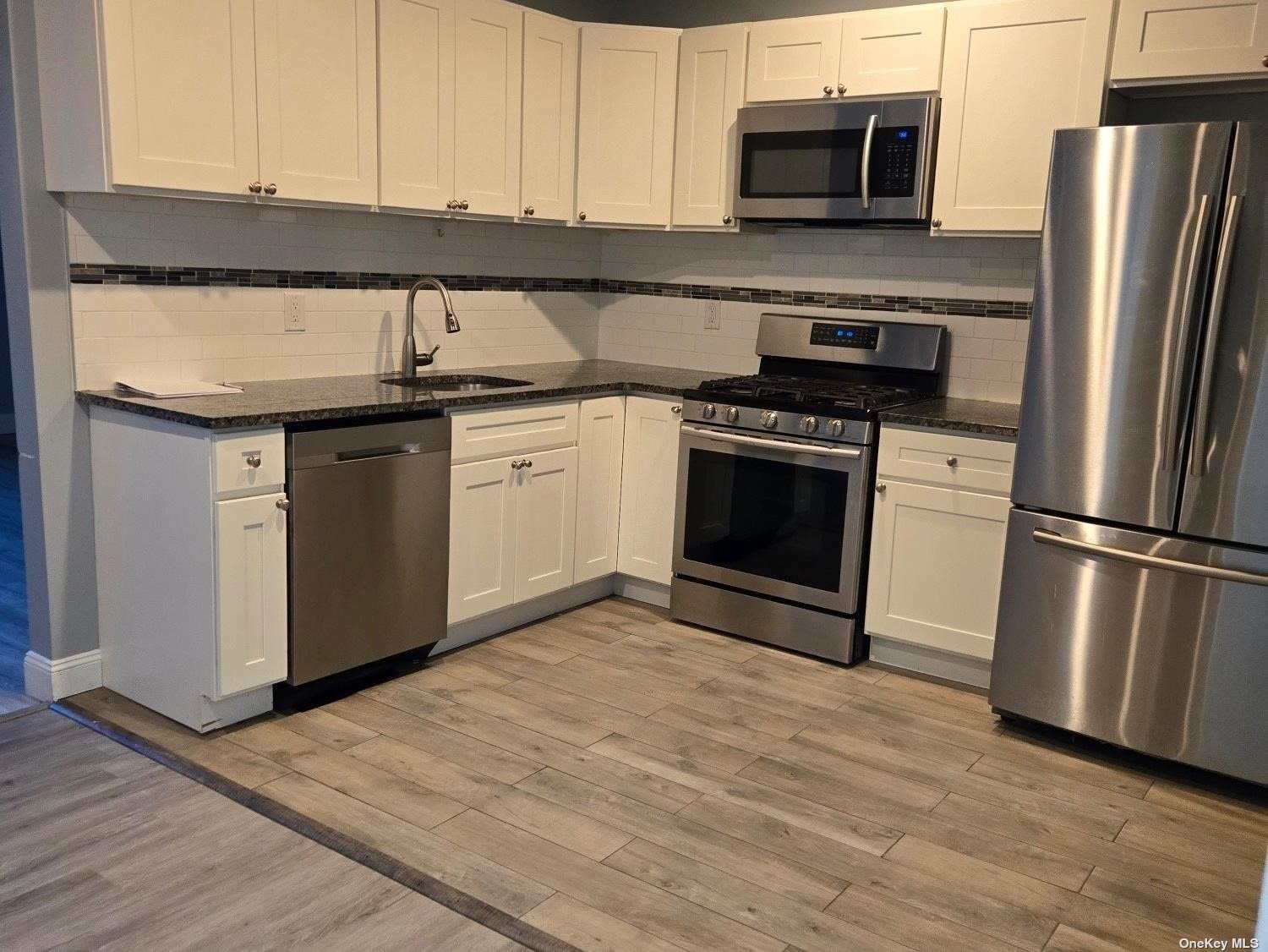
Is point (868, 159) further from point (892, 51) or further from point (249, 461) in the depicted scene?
point (249, 461)

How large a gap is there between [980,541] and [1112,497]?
54 centimetres

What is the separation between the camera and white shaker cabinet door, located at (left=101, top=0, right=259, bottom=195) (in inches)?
115

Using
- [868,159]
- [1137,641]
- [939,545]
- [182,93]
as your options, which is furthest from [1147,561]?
[182,93]

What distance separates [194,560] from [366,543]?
52cm

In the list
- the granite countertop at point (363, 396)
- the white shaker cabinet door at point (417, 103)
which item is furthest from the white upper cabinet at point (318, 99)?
the granite countertop at point (363, 396)

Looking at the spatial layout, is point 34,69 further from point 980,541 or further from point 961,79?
point 980,541

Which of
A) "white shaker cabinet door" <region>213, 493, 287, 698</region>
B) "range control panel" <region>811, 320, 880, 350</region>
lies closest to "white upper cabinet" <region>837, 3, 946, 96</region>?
"range control panel" <region>811, 320, 880, 350</region>

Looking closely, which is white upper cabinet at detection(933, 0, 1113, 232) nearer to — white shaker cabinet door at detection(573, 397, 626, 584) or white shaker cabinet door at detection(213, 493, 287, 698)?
white shaker cabinet door at detection(573, 397, 626, 584)

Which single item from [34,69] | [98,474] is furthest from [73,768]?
[34,69]

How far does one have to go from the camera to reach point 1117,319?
3.04 m

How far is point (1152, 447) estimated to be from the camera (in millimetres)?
3039

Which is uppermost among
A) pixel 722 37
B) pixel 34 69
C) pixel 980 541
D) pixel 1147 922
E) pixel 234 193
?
pixel 722 37

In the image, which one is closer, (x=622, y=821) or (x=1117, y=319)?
(x=622, y=821)

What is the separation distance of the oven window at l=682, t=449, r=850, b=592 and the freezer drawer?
679 mm
